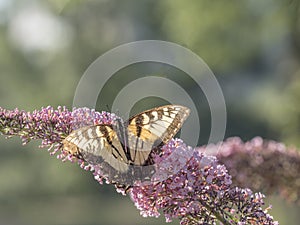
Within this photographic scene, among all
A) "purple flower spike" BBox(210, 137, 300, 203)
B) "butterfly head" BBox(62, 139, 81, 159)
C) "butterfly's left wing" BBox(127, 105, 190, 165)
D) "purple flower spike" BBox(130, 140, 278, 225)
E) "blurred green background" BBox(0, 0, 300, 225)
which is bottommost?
"purple flower spike" BBox(130, 140, 278, 225)

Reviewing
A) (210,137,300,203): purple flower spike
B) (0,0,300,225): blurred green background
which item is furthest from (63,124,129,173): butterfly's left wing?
(0,0,300,225): blurred green background

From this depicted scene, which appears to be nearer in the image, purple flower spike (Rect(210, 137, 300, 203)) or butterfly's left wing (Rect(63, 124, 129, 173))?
butterfly's left wing (Rect(63, 124, 129, 173))

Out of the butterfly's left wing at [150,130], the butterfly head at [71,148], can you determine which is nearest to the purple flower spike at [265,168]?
the butterfly's left wing at [150,130]

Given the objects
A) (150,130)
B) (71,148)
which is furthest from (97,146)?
(150,130)

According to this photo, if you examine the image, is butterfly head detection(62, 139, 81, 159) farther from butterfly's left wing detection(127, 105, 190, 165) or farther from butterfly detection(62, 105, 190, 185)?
butterfly's left wing detection(127, 105, 190, 165)

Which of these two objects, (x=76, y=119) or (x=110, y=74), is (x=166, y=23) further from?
(x=110, y=74)

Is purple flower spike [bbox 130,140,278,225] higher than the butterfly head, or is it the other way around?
the butterfly head

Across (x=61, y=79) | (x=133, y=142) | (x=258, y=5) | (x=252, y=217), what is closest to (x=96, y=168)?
(x=133, y=142)

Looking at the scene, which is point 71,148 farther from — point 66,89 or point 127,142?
point 66,89
